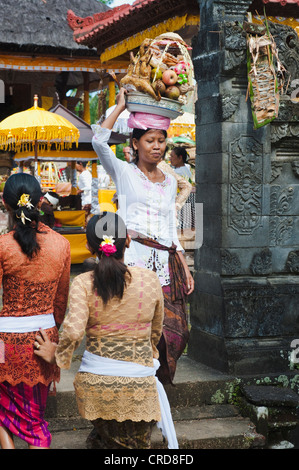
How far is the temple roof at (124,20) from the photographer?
11.8m

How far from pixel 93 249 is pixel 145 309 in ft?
1.38

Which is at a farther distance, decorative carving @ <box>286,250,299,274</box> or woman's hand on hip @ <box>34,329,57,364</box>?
decorative carving @ <box>286,250,299,274</box>

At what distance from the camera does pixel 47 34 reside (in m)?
17.9

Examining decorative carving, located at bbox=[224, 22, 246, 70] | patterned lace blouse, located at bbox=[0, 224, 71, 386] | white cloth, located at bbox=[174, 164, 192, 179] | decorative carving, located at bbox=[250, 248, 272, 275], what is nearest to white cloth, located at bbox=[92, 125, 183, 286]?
patterned lace blouse, located at bbox=[0, 224, 71, 386]

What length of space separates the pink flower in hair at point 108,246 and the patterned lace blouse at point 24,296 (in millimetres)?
459

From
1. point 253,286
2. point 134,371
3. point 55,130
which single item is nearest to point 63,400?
point 134,371

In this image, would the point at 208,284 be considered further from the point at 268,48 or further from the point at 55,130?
the point at 55,130

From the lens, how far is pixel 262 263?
5402 mm

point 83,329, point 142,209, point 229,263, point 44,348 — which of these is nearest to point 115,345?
point 83,329

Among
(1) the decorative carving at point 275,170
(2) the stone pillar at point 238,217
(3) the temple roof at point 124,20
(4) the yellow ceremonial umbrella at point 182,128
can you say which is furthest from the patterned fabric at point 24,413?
(3) the temple roof at point 124,20

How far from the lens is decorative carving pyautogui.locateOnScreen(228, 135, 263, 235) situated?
17.3 ft

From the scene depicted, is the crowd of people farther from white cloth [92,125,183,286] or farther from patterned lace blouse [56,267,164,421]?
white cloth [92,125,183,286]

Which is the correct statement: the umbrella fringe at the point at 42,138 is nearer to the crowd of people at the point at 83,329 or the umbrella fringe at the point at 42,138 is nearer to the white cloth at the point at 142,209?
the white cloth at the point at 142,209

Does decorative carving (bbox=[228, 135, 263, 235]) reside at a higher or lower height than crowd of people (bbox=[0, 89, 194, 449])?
higher
